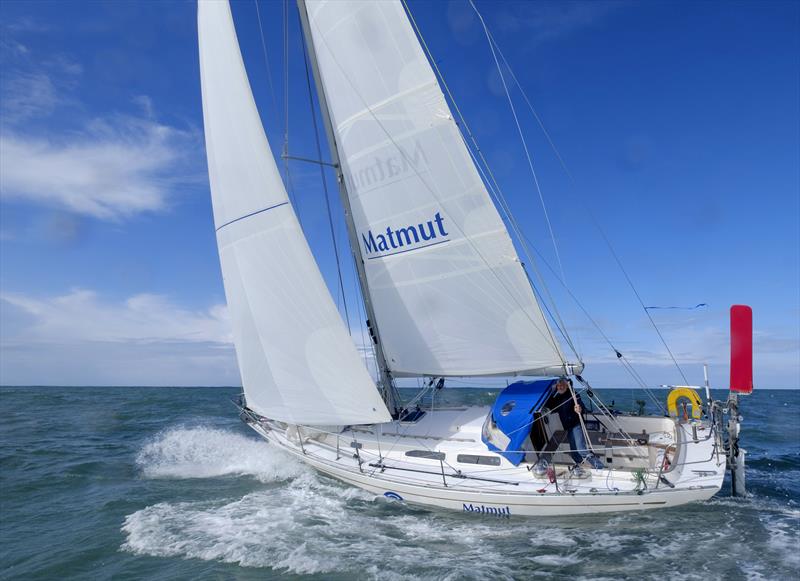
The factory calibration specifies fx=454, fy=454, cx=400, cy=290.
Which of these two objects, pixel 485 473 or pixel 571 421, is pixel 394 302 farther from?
pixel 571 421

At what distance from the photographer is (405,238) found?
9359 millimetres

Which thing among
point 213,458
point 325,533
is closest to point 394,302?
point 325,533

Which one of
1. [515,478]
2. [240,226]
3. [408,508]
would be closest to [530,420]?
[515,478]

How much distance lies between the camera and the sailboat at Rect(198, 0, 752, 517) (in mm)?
8047

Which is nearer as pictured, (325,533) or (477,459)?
(325,533)

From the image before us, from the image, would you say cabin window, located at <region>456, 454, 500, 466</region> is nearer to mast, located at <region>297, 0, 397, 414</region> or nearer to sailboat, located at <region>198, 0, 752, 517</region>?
sailboat, located at <region>198, 0, 752, 517</region>

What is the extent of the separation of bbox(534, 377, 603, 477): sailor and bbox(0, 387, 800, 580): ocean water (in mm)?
887

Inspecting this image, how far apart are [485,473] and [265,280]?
559 centimetres

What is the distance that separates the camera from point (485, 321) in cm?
881

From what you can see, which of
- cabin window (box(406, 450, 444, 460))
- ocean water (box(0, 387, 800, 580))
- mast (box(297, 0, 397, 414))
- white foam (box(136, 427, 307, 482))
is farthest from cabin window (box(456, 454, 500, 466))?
white foam (box(136, 427, 307, 482))

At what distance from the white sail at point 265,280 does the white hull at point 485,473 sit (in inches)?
37.9

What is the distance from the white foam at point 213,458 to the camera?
1116 centimetres

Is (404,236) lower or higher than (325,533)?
higher

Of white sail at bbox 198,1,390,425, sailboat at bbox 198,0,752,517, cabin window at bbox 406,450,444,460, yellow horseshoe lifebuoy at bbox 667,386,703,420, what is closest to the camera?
sailboat at bbox 198,0,752,517
